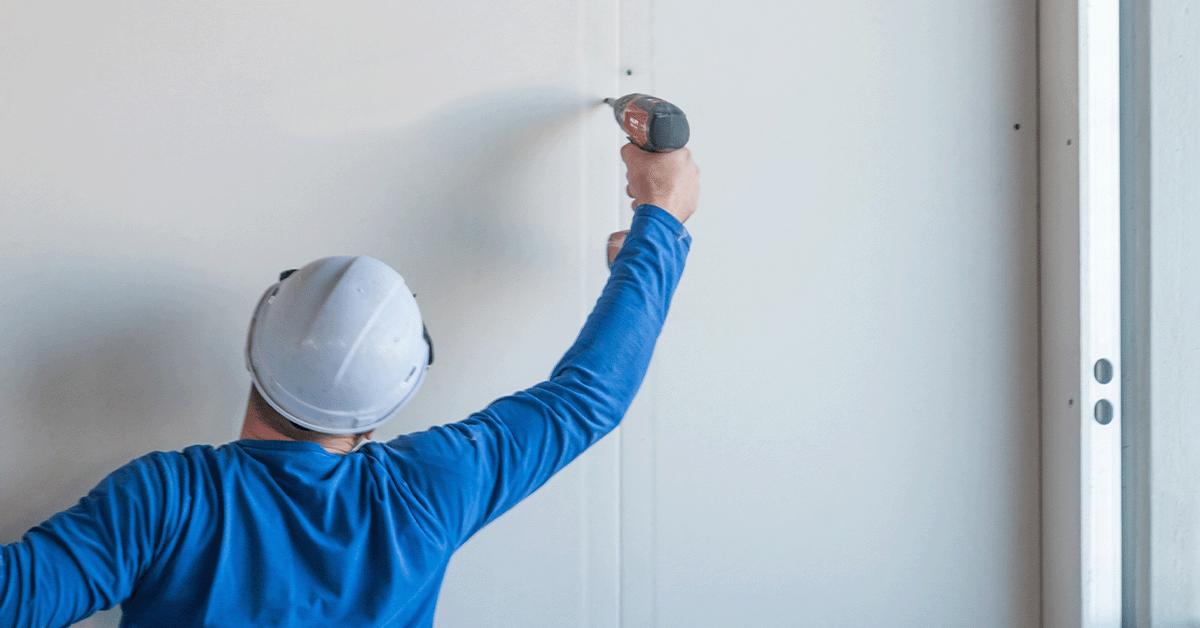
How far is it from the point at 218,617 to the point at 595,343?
48 cm

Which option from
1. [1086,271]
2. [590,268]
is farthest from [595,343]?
[1086,271]

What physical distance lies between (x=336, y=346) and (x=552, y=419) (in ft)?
0.81

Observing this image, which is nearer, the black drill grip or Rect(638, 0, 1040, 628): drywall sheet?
the black drill grip

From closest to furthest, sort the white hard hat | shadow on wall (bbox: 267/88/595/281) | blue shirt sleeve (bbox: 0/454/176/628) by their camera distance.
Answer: blue shirt sleeve (bbox: 0/454/176/628) < the white hard hat < shadow on wall (bbox: 267/88/595/281)

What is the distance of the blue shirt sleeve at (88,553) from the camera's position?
0.70m

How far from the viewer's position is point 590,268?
125cm

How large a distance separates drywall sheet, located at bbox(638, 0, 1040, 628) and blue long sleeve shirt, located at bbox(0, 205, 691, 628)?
1.36 ft

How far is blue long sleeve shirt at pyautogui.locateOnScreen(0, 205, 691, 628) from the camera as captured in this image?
2.39 feet

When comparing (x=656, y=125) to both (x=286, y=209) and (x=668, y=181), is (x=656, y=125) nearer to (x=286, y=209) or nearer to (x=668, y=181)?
(x=668, y=181)

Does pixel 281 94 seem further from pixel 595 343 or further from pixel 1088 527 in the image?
pixel 1088 527

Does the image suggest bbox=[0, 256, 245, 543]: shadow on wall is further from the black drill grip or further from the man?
the black drill grip
